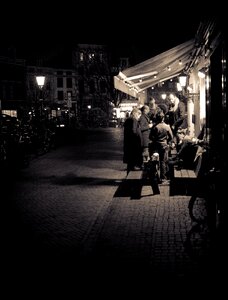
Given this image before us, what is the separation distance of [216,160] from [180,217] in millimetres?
1595

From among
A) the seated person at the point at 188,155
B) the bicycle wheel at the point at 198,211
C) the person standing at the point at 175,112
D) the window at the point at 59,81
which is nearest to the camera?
the bicycle wheel at the point at 198,211

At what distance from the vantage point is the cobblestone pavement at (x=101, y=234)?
619cm

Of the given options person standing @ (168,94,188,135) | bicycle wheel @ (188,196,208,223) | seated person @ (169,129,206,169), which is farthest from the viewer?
→ person standing @ (168,94,188,135)

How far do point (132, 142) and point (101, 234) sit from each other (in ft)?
24.8

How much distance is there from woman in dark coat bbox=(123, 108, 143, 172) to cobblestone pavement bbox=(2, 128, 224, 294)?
138 centimetres

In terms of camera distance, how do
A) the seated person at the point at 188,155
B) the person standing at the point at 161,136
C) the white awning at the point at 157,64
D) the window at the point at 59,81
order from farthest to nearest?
the window at the point at 59,81 → the white awning at the point at 157,64 → the person standing at the point at 161,136 → the seated person at the point at 188,155

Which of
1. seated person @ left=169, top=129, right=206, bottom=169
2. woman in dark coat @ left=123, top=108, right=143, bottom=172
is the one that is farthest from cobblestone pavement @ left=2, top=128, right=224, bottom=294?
woman in dark coat @ left=123, top=108, right=143, bottom=172

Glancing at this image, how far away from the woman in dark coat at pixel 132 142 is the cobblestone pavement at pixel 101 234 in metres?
1.38

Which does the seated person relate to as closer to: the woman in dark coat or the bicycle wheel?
the bicycle wheel

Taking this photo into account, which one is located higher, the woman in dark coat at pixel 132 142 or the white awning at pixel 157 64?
the white awning at pixel 157 64

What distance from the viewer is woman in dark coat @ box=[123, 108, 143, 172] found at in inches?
593

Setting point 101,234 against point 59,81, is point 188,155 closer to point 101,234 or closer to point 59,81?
point 101,234

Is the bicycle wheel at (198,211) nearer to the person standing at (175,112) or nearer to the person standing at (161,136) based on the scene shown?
the person standing at (161,136)

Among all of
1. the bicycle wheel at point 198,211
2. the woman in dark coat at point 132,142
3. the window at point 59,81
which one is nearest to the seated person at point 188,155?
the bicycle wheel at point 198,211
